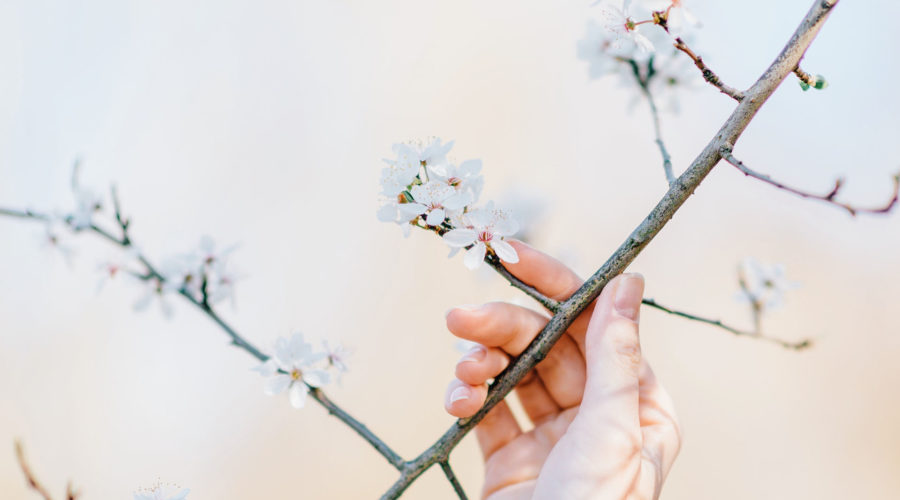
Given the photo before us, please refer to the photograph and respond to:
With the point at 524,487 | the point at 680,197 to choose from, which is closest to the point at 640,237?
the point at 680,197

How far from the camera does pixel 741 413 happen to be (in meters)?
1.87

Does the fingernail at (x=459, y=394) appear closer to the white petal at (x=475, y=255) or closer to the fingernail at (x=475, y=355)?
the fingernail at (x=475, y=355)

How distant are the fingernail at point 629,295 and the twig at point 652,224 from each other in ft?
0.07

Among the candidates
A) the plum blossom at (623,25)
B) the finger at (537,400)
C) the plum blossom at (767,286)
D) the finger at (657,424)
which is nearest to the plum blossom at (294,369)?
the finger at (537,400)

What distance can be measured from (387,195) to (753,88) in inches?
15.7

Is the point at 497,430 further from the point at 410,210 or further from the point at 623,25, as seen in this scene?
the point at 623,25

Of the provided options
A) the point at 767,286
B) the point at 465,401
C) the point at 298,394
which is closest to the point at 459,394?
the point at 465,401

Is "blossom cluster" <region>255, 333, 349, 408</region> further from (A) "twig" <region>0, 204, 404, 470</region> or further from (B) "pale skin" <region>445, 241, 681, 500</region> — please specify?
(B) "pale skin" <region>445, 241, 681, 500</region>

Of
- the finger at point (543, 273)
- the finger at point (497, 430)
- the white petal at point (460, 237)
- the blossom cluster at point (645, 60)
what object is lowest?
the finger at point (497, 430)

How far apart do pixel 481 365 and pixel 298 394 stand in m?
0.26

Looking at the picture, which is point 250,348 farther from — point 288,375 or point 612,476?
point 612,476

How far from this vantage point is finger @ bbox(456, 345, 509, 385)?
2.41ft

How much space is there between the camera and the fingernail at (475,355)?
75 cm

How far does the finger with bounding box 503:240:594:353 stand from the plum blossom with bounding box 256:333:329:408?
0.30 m
